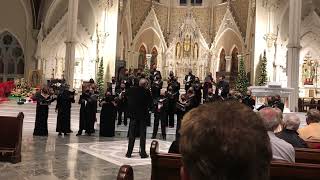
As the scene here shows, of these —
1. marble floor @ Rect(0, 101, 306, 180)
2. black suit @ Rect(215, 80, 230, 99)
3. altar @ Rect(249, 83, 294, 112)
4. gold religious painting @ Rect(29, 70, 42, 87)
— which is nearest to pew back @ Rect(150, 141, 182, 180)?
marble floor @ Rect(0, 101, 306, 180)

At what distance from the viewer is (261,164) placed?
118cm

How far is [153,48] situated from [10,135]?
20.5m

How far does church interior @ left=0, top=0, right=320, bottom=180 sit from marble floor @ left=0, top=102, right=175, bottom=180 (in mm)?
596

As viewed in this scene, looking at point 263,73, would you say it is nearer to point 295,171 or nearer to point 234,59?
point 234,59

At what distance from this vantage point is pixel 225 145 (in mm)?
1156

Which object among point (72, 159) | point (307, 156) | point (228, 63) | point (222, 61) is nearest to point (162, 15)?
point (222, 61)

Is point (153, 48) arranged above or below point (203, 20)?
below

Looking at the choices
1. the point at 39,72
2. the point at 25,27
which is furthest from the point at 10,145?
the point at 25,27

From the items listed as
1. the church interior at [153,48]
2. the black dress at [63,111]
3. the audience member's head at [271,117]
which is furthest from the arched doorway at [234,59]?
the audience member's head at [271,117]

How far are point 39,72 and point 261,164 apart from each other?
22141mm

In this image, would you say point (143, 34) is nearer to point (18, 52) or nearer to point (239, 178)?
point (18, 52)

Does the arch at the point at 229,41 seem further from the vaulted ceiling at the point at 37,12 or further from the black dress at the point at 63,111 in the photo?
the black dress at the point at 63,111

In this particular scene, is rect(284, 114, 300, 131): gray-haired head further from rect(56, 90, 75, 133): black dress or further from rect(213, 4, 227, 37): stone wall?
rect(213, 4, 227, 37): stone wall

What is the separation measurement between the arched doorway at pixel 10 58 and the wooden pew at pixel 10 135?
18.3m
